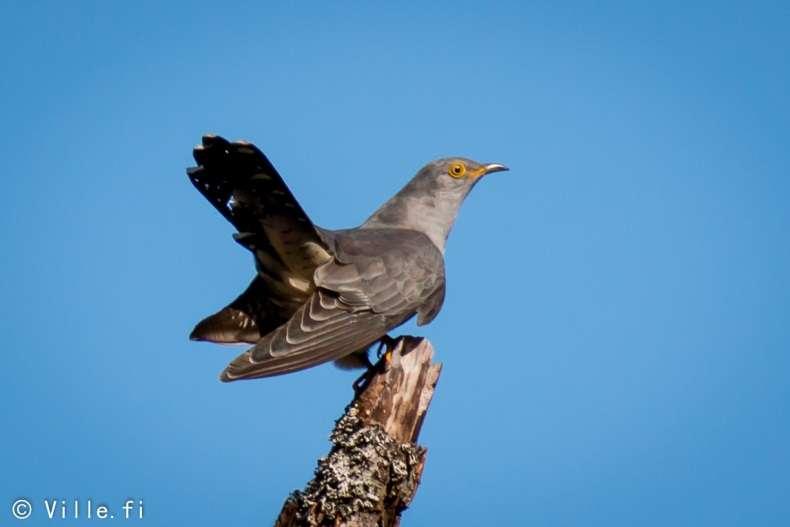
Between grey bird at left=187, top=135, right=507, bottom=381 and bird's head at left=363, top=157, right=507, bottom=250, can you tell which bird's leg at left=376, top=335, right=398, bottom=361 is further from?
bird's head at left=363, top=157, right=507, bottom=250

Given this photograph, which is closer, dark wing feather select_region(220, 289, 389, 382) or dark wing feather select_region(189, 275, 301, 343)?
dark wing feather select_region(220, 289, 389, 382)

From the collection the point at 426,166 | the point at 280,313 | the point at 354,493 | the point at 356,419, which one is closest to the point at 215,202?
the point at 280,313

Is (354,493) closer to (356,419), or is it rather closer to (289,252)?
(356,419)

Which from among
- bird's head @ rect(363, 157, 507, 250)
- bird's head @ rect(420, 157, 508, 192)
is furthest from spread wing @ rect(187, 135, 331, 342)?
bird's head @ rect(420, 157, 508, 192)

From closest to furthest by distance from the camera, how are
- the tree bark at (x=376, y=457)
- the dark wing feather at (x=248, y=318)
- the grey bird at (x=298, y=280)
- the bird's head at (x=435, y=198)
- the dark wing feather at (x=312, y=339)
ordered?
1. the tree bark at (x=376, y=457)
2. the dark wing feather at (x=312, y=339)
3. the grey bird at (x=298, y=280)
4. the dark wing feather at (x=248, y=318)
5. the bird's head at (x=435, y=198)

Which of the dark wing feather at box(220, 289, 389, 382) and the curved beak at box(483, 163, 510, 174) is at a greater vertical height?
the curved beak at box(483, 163, 510, 174)

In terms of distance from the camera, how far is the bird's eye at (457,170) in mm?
7562

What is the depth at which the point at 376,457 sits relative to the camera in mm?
4453

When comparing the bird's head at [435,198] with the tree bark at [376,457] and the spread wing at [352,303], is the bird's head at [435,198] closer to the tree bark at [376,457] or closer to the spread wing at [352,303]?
the spread wing at [352,303]

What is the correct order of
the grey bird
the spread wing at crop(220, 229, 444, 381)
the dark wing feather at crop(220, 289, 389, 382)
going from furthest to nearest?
the grey bird, the spread wing at crop(220, 229, 444, 381), the dark wing feather at crop(220, 289, 389, 382)

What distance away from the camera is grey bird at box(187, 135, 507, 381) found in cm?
512

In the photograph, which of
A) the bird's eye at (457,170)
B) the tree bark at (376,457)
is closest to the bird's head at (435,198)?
the bird's eye at (457,170)

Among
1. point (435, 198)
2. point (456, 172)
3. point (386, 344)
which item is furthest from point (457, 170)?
point (386, 344)

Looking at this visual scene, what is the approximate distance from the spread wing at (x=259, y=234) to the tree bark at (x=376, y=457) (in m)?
0.93
